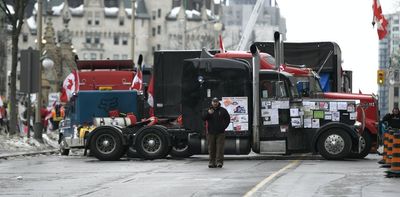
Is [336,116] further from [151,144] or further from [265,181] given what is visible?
[265,181]

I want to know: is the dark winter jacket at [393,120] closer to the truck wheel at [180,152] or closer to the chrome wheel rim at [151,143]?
the truck wheel at [180,152]

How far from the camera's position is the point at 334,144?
2859cm

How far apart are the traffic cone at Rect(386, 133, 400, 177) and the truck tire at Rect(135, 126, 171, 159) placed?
30.9ft

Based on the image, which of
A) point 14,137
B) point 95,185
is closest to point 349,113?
point 95,185

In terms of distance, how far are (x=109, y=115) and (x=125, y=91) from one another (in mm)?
996

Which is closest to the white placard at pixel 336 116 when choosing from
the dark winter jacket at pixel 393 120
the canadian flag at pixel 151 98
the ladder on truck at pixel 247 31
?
the dark winter jacket at pixel 393 120

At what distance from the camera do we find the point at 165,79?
34.1 m

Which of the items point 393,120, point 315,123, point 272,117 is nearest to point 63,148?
point 272,117

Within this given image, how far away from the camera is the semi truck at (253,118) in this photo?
94.8 feet

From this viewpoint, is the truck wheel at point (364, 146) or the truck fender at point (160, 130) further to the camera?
the truck wheel at point (364, 146)

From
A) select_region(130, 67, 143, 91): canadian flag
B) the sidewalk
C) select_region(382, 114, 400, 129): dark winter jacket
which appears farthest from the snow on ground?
select_region(382, 114, 400, 129): dark winter jacket

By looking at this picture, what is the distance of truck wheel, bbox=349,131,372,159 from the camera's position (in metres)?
30.1

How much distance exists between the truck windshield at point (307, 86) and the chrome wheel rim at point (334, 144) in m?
1.77

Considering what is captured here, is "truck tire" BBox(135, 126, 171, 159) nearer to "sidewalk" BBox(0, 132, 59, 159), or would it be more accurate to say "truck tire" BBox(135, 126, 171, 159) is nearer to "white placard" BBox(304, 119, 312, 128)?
"white placard" BBox(304, 119, 312, 128)
